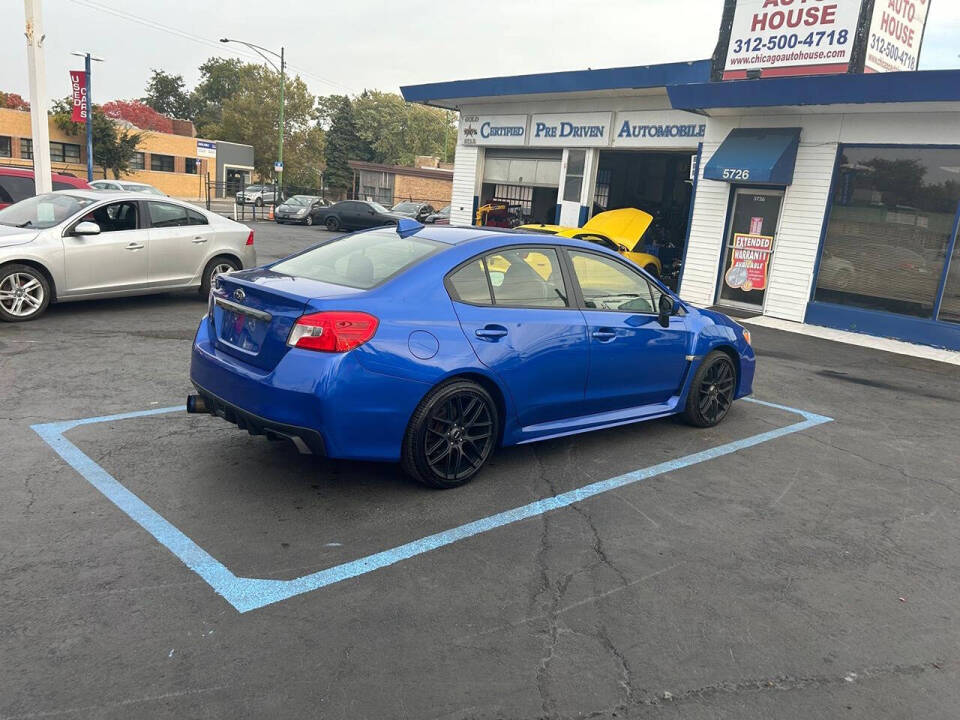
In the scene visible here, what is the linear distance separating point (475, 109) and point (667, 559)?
1835cm

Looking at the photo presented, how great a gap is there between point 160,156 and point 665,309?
57.7 metres

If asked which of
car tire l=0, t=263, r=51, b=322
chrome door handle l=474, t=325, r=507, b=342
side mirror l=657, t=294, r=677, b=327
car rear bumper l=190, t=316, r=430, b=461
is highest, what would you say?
side mirror l=657, t=294, r=677, b=327

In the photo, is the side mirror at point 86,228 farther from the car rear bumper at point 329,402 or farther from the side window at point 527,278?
the side window at point 527,278

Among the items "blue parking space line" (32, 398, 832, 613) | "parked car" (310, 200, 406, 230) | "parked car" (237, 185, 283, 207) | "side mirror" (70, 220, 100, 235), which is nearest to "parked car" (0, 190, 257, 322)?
"side mirror" (70, 220, 100, 235)

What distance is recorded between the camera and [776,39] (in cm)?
1521

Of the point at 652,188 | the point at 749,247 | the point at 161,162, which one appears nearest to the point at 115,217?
the point at 749,247

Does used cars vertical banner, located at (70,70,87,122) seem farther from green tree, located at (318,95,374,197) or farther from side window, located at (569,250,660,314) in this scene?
green tree, located at (318,95,374,197)

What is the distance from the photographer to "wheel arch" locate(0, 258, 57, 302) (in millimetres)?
8075

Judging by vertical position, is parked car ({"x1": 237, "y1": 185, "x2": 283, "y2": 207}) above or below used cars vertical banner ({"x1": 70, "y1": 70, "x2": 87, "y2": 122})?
below

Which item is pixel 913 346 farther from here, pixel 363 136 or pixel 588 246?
pixel 363 136

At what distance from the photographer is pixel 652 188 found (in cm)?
2206

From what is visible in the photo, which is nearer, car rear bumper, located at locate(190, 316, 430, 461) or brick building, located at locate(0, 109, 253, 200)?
car rear bumper, located at locate(190, 316, 430, 461)

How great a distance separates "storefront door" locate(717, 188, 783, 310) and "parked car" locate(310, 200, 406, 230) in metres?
17.7

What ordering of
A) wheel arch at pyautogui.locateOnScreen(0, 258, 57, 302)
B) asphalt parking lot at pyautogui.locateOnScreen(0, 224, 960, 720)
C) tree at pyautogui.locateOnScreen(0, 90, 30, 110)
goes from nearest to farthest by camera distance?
1. asphalt parking lot at pyautogui.locateOnScreen(0, 224, 960, 720)
2. wheel arch at pyautogui.locateOnScreen(0, 258, 57, 302)
3. tree at pyautogui.locateOnScreen(0, 90, 30, 110)
